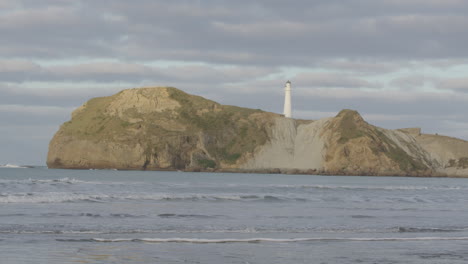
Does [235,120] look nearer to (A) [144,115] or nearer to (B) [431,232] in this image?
(A) [144,115]

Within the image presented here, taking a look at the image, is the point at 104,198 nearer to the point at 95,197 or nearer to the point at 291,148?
the point at 95,197

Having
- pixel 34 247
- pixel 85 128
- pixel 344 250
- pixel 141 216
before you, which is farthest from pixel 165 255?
pixel 85 128

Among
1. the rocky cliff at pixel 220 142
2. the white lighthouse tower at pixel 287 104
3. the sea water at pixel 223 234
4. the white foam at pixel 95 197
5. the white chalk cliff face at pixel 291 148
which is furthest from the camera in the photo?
the white lighthouse tower at pixel 287 104

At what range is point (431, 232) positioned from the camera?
67.2 ft

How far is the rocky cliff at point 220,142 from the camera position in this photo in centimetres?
12494

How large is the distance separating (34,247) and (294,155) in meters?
117

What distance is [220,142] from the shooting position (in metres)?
133

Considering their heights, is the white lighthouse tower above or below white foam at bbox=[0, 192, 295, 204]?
above

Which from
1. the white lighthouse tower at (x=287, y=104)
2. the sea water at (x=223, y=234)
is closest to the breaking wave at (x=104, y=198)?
the sea water at (x=223, y=234)

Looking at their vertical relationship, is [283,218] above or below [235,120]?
below

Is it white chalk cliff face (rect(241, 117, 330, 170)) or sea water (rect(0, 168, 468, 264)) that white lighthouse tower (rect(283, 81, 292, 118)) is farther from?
sea water (rect(0, 168, 468, 264))

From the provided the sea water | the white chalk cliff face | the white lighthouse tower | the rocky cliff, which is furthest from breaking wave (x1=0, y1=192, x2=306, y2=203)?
the white lighthouse tower

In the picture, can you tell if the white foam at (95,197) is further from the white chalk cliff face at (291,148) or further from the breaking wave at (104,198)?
the white chalk cliff face at (291,148)

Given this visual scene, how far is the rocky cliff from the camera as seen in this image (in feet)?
410
